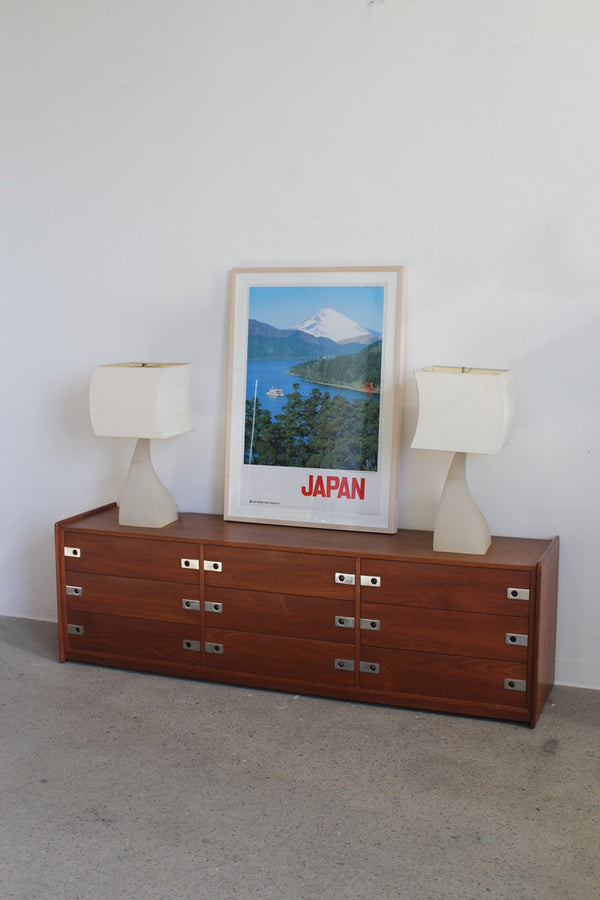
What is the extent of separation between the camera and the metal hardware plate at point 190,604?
307 cm

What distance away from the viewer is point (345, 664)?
2920 mm

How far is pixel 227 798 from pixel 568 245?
2.06 m

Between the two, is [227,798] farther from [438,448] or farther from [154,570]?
[438,448]

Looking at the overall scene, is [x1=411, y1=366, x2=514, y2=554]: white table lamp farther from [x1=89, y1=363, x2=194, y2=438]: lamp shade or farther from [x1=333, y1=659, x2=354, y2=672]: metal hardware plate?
[x1=89, y1=363, x2=194, y2=438]: lamp shade

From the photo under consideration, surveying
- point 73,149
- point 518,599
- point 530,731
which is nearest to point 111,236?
point 73,149

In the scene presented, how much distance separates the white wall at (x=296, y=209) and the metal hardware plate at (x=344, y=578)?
438 mm

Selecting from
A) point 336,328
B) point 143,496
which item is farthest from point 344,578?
point 336,328

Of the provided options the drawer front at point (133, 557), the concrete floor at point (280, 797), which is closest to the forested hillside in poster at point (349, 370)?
the drawer front at point (133, 557)

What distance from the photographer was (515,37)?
2898 millimetres

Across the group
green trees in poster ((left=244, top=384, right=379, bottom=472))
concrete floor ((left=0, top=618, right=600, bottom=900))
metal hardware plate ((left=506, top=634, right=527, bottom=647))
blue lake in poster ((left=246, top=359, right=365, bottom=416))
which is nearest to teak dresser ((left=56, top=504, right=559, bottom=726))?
metal hardware plate ((left=506, top=634, right=527, bottom=647))

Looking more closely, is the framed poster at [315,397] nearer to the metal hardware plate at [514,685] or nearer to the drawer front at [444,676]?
the drawer front at [444,676]

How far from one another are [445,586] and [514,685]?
1.25 ft

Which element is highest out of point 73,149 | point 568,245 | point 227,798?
point 73,149

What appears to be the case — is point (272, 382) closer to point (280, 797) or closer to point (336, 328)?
point (336, 328)
